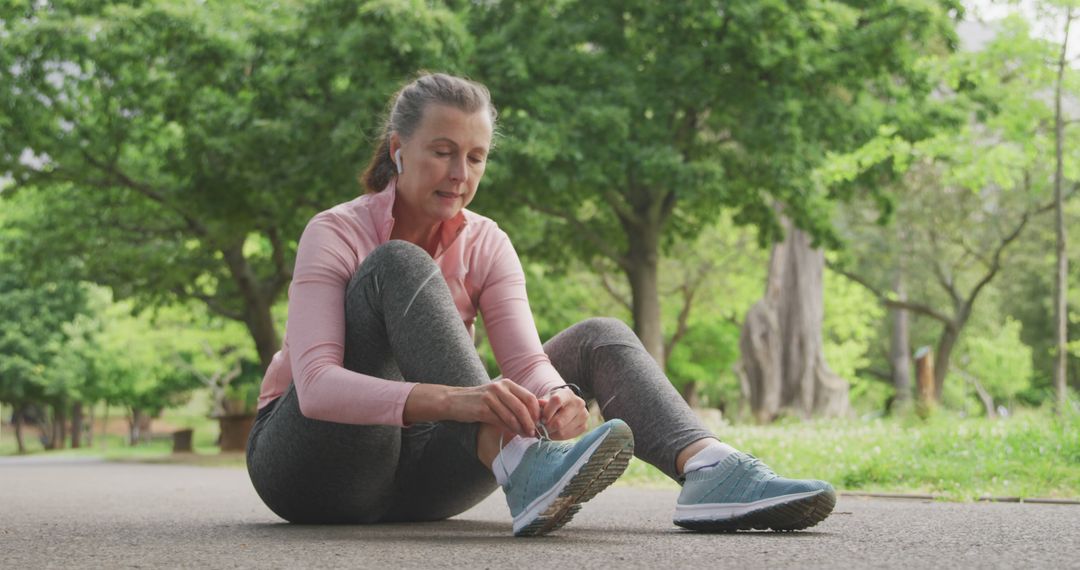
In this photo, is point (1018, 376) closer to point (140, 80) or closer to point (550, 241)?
point (550, 241)

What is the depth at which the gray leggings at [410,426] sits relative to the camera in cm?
290

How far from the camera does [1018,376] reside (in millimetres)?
48250

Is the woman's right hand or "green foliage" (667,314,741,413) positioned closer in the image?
the woman's right hand

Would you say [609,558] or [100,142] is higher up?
[100,142]

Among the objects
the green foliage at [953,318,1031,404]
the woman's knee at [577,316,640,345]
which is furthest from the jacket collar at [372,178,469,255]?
the green foliage at [953,318,1031,404]

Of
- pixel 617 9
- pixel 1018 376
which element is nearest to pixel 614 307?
pixel 617 9

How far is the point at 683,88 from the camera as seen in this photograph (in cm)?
1482

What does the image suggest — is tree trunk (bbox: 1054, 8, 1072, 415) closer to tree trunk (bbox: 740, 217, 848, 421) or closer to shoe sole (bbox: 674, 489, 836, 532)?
tree trunk (bbox: 740, 217, 848, 421)

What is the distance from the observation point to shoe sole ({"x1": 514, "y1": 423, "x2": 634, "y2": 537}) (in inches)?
106

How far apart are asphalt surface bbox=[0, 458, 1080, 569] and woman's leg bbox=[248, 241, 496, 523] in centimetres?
10

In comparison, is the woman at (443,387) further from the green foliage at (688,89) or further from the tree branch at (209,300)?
the tree branch at (209,300)

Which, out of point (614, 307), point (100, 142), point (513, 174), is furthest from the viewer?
point (614, 307)

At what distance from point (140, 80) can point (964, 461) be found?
12681 mm

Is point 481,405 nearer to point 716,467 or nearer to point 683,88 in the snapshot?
point 716,467
